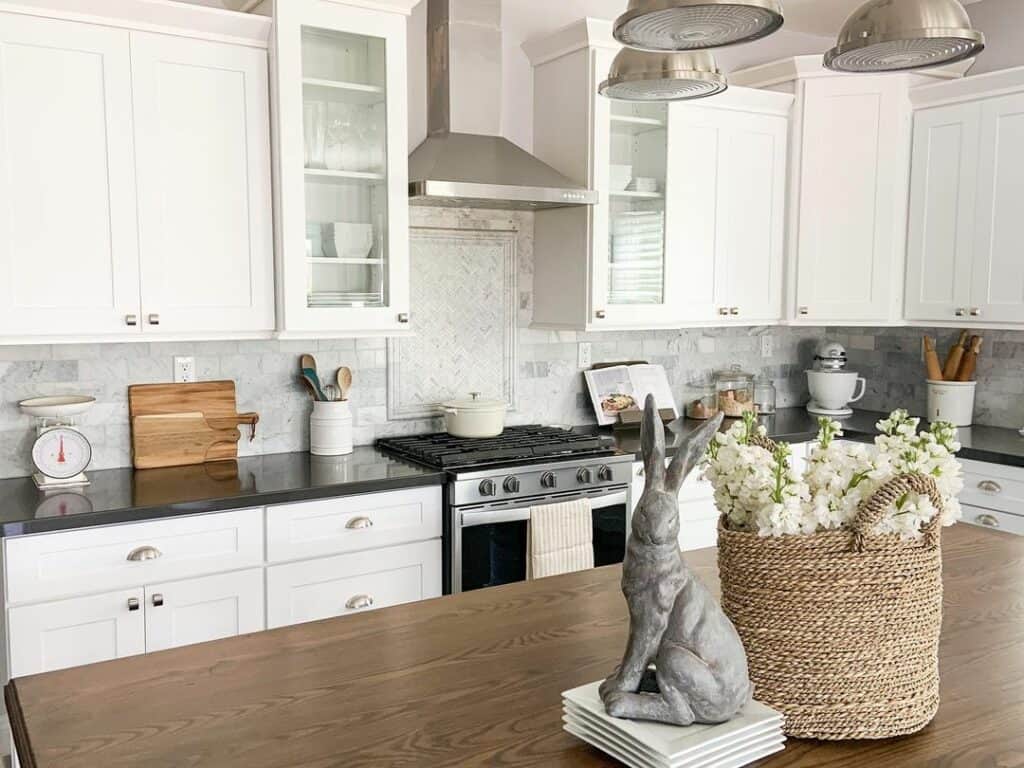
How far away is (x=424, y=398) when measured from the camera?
3900 millimetres

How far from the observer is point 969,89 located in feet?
13.0

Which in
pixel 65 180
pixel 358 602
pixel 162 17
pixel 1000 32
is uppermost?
pixel 1000 32

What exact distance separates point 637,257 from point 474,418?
97 centimetres

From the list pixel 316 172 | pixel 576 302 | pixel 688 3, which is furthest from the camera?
pixel 576 302

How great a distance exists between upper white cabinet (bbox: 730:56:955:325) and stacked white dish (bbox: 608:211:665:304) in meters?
0.75

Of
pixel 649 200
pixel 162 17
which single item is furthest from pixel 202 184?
pixel 649 200

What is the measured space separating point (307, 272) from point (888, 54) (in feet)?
6.58

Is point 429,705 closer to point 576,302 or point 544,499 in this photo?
point 544,499

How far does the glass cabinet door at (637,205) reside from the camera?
386 cm

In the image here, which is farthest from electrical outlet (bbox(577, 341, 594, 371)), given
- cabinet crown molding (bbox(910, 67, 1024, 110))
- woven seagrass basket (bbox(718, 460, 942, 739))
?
woven seagrass basket (bbox(718, 460, 942, 739))

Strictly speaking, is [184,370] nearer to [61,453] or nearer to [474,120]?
[61,453]

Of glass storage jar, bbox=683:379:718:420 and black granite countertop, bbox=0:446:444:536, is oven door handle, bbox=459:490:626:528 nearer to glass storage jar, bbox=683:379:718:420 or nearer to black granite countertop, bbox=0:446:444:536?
black granite countertop, bbox=0:446:444:536

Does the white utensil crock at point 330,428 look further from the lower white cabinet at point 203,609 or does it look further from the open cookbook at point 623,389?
the open cookbook at point 623,389

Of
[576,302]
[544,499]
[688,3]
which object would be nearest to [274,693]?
[688,3]
